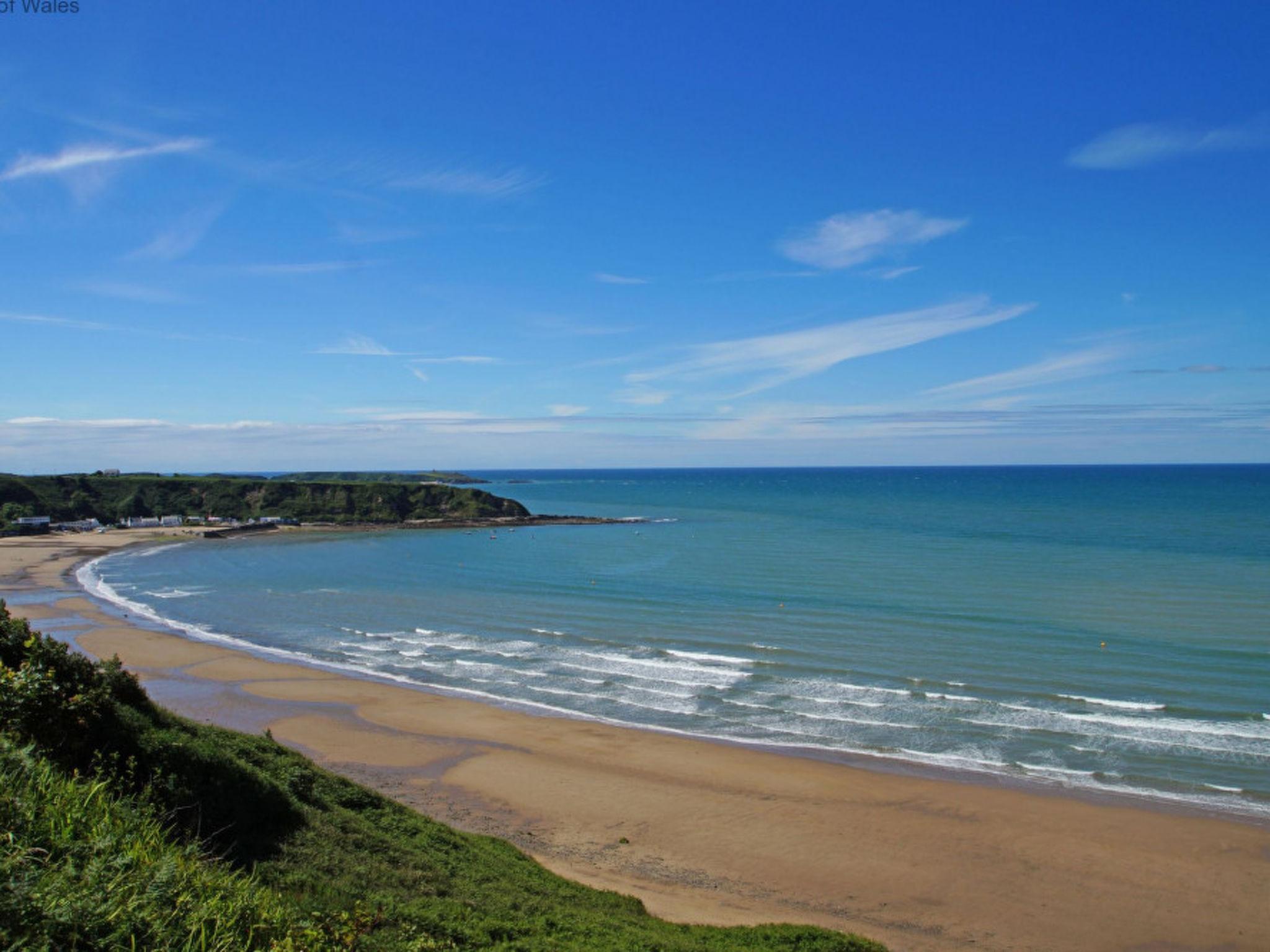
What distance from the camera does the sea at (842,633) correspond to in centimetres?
2336

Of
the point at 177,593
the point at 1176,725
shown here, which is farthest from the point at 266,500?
the point at 1176,725

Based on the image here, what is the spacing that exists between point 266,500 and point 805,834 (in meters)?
111

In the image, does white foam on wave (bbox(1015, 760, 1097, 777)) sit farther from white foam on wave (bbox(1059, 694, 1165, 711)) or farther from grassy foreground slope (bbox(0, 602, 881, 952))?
grassy foreground slope (bbox(0, 602, 881, 952))

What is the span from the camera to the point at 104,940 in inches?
214

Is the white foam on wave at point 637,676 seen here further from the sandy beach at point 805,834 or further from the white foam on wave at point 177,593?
the white foam on wave at point 177,593

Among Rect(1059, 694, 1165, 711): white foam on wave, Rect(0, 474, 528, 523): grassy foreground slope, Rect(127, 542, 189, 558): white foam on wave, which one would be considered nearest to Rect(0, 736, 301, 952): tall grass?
Rect(1059, 694, 1165, 711): white foam on wave

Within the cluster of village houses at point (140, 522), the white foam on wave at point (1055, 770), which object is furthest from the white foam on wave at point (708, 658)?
the cluster of village houses at point (140, 522)

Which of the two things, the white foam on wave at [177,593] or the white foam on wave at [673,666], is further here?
the white foam on wave at [177,593]

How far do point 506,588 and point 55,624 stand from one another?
77.7 feet

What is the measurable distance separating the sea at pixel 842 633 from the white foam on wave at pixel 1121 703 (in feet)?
0.33

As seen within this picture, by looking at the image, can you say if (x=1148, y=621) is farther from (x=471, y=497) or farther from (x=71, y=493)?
(x=71, y=493)

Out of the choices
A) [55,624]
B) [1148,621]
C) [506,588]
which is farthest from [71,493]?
[1148,621]

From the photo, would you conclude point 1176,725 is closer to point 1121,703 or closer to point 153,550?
point 1121,703

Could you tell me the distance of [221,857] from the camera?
9.39 metres
